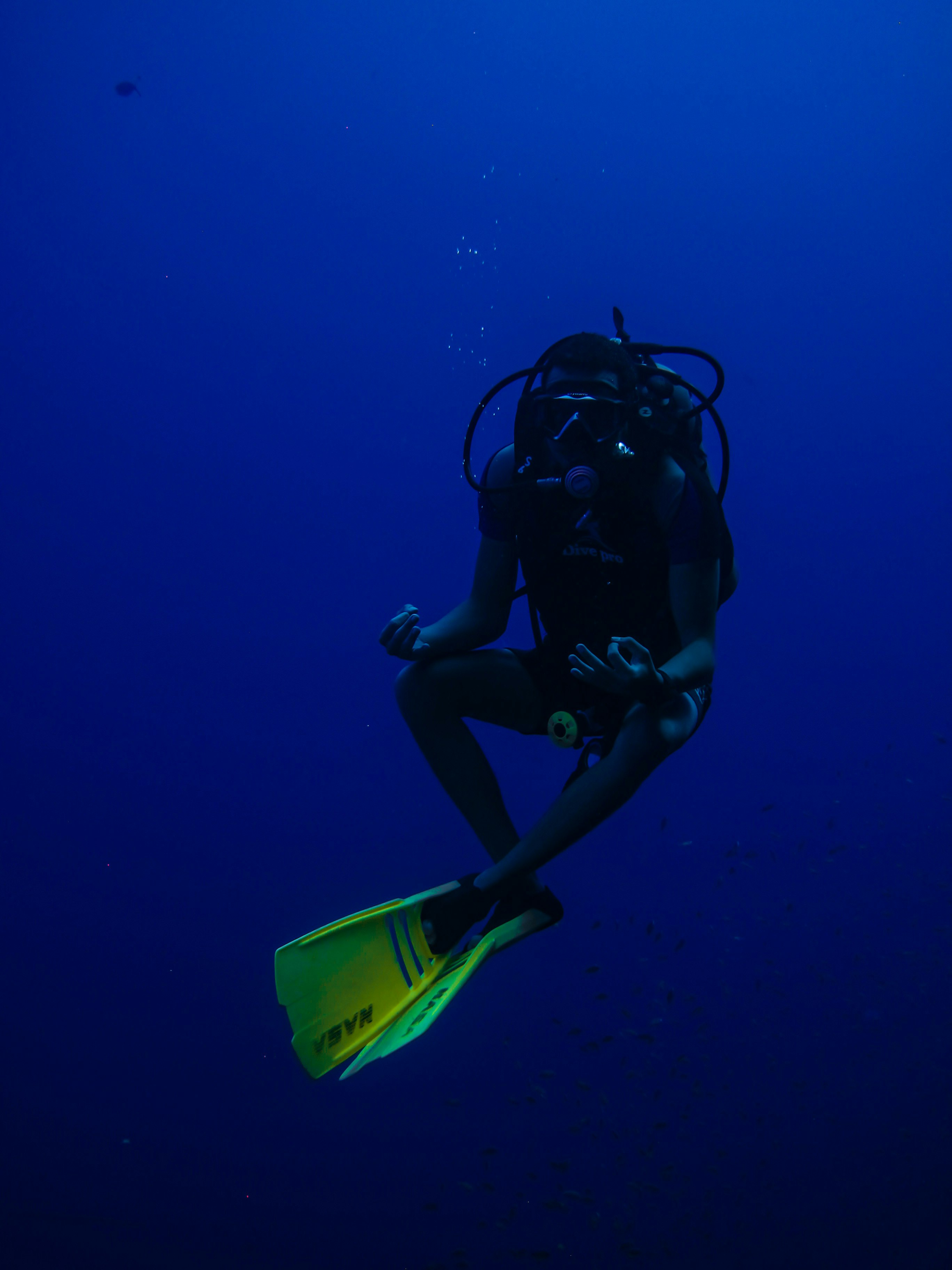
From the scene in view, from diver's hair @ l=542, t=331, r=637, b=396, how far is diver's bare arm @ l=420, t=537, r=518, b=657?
591mm

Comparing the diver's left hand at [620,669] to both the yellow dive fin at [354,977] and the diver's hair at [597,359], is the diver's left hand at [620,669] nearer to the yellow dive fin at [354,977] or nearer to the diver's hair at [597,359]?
the diver's hair at [597,359]

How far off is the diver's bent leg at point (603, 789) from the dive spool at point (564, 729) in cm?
14

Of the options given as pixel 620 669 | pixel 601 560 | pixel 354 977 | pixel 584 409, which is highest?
pixel 584 409

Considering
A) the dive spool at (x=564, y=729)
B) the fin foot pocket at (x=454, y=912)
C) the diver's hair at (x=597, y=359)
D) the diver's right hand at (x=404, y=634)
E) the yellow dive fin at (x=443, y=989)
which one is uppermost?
the diver's hair at (x=597, y=359)

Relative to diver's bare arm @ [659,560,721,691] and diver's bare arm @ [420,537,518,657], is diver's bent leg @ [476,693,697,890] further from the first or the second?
diver's bare arm @ [420,537,518,657]

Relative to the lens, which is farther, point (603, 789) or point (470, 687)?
point (470, 687)

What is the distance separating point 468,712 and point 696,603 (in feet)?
2.69

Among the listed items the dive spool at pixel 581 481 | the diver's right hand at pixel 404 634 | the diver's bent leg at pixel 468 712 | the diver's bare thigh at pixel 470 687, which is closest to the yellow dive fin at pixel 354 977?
the diver's bent leg at pixel 468 712

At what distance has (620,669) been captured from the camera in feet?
6.55

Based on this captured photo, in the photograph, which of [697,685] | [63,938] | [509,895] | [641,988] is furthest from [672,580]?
[63,938]

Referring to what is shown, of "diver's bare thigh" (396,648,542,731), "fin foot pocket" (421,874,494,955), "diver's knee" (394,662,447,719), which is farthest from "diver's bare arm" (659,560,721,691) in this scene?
"fin foot pocket" (421,874,494,955)

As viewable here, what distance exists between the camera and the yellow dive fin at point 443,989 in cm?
225

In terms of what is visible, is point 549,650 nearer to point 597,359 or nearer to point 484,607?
point 484,607

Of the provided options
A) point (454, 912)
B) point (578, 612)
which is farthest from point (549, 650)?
point (454, 912)
